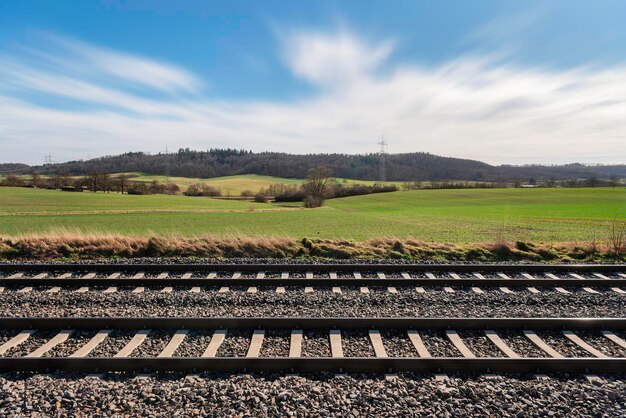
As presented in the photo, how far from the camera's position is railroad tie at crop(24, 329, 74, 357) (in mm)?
6169

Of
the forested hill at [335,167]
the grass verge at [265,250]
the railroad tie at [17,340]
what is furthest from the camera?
the forested hill at [335,167]

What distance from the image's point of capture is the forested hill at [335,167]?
493 ft

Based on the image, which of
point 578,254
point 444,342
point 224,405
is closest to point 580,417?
point 444,342

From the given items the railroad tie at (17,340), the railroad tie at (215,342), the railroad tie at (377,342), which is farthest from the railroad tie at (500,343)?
the railroad tie at (17,340)

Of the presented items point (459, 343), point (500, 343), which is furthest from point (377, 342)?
point (500, 343)

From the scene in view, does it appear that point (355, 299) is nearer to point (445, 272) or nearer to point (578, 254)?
point (445, 272)

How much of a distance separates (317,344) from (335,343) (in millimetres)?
313

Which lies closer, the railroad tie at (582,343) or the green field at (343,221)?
the railroad tie at (582,343)

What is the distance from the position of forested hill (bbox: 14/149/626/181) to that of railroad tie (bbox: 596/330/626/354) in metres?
135

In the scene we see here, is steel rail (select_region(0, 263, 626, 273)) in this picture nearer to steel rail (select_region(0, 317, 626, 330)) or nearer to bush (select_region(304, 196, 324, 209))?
steel rail (select_region(0, 317, 626, 330))

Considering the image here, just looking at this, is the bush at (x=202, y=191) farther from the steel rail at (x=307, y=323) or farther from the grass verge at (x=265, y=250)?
the steel rail at (x=307, y=323)

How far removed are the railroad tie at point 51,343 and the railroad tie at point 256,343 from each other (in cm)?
335

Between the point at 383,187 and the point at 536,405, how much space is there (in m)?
101

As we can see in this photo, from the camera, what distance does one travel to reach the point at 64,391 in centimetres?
493
